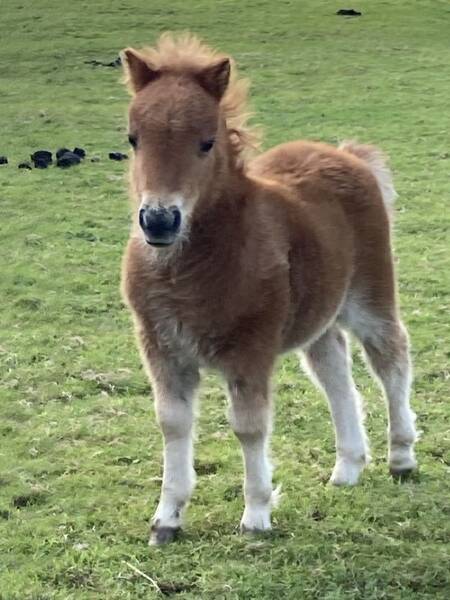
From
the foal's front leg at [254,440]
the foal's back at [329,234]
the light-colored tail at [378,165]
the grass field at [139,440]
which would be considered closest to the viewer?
the grass field at [139,440]

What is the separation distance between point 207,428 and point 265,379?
134 centimetres

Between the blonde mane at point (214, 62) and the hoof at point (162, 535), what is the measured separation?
1.49 meters

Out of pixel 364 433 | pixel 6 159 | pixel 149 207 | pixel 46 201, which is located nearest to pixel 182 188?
pixel 149 207

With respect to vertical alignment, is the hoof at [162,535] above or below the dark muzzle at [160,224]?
below

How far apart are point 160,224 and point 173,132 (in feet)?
1.20

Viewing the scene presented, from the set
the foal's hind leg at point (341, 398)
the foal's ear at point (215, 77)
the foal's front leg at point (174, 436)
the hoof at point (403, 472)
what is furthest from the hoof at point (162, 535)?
the foal's ear at point (215, 77)

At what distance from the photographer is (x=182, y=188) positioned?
145 inches

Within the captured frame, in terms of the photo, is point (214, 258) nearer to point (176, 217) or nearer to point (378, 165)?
point (176, 217)

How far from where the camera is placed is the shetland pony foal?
12.3 ft

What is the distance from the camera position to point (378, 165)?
517 centimetres

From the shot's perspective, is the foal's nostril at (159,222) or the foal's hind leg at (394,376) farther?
the foal's hind leg at (394,376)

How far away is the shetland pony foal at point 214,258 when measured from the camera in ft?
12.3

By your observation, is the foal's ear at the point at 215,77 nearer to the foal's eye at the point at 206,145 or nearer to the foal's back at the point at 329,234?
the foal's eye at the point at 206,145

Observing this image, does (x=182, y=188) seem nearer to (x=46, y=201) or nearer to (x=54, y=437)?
(x=54, y=437)
